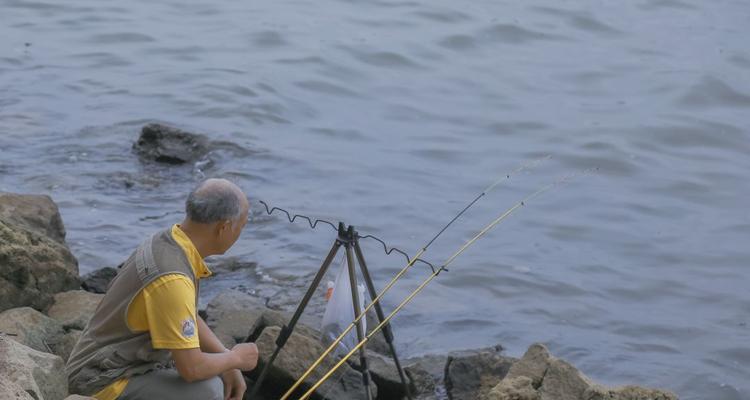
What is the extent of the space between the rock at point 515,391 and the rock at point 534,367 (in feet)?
0.45

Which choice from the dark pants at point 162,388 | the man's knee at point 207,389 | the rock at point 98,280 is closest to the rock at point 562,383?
the man's knee at point 207,389

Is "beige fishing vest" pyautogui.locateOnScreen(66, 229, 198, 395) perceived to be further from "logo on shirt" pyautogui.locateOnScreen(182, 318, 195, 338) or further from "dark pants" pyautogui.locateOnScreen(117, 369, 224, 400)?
"logo on shirt" pyautogui.locateOnScreen(182, 318, 195, 338)

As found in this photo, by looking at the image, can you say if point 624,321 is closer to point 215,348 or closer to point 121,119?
point 215,348

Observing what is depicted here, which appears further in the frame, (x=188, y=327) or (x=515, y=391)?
(x=515, y=391)

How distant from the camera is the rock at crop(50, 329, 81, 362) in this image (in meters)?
5.46

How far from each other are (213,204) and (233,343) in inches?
76.1

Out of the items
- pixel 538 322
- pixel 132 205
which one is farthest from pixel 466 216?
pixel 132 205

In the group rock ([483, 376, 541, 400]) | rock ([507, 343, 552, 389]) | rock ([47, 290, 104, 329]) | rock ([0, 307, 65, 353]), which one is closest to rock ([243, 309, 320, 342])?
rock ([47, 290, 104, 329])

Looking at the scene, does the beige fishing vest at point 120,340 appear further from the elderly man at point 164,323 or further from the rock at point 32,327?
the rock at point 32,327

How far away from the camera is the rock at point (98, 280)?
23.5 feet

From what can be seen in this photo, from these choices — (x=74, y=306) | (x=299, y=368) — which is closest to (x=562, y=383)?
(x=299, y=368)

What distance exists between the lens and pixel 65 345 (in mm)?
5492

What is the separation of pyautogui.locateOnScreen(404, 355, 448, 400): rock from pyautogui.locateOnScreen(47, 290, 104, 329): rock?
159cm

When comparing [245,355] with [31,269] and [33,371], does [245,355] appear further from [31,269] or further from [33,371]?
[31,269]
